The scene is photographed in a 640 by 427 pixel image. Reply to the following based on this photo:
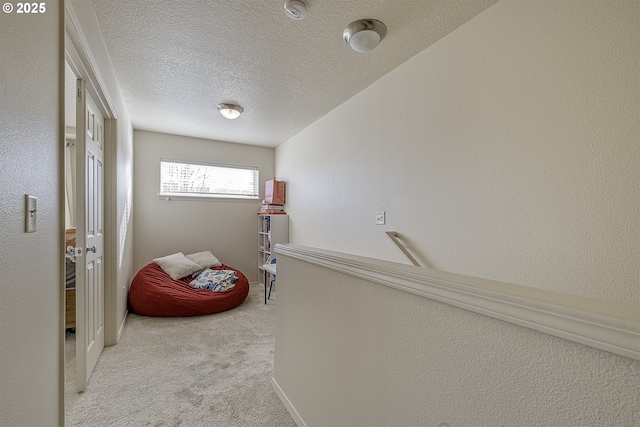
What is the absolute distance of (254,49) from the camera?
2.10 metres

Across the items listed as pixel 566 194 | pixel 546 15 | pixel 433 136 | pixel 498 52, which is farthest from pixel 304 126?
pixel 566 194

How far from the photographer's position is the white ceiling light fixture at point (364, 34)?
1.82 m

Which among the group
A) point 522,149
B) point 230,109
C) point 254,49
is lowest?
point 522,149

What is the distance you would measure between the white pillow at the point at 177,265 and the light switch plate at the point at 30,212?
3.02 m

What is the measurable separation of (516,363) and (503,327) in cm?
7

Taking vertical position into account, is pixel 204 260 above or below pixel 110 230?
below

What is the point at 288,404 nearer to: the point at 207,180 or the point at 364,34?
the point at 364,34

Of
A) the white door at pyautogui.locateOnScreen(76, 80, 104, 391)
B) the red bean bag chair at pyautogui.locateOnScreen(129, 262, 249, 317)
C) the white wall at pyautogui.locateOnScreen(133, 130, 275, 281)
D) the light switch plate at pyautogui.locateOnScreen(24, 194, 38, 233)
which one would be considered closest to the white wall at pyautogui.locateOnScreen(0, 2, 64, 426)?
the light switch plate at pyautogui.locateOnScreen(24, 194, 38, 233)

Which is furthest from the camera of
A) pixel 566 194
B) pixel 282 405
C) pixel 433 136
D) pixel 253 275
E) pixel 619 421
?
pixel 253 275

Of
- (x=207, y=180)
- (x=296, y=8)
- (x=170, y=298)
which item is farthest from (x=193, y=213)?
(x=296, y=8)

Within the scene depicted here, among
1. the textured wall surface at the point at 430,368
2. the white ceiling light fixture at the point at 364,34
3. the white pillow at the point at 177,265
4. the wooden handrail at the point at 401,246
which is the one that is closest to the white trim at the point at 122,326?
the white pillow at the point at 177,265

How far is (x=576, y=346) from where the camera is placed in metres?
0.54

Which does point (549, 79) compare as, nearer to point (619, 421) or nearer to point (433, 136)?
point (433, 136)

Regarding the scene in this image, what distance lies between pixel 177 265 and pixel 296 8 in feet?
10.9
